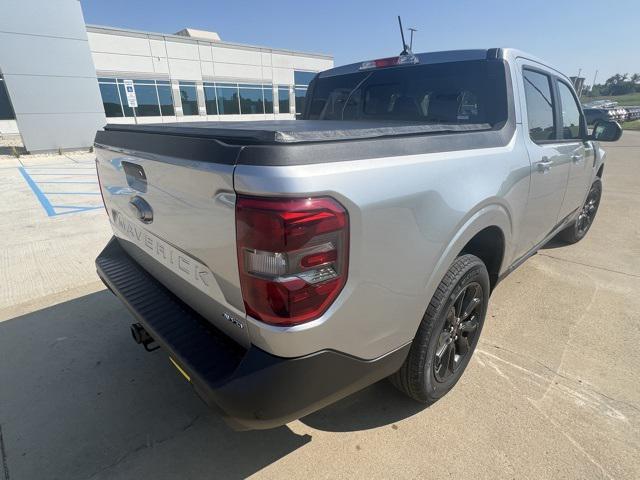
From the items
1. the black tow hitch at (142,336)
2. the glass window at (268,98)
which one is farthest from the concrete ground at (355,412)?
the glass window at (268,98)

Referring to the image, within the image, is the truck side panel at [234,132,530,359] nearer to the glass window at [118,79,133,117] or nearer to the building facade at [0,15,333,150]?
the building facade at [0,15,333,150]

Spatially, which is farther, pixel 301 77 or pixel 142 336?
pixel 301 77

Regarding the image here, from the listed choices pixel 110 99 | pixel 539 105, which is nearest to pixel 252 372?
pixel 539 105

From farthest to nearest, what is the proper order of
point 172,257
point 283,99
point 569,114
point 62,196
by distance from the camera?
point 283,99 < point 62,196 < point 569,114 < point 172,257

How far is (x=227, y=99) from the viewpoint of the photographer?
2516cm

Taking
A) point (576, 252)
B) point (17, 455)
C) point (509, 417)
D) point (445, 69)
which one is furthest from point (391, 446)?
point (576, 252)

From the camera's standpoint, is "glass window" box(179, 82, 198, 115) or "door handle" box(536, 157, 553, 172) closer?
"door handle" box(536, 157, 553, 172)

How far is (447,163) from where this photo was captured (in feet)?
5.64

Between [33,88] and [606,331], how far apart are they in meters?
18.8

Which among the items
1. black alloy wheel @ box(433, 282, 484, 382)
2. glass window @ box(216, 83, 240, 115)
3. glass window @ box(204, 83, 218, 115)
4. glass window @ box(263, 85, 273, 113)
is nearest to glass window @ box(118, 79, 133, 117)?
glass window @ box(204, 83, 218, 115)

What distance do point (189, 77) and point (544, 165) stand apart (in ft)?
79.2

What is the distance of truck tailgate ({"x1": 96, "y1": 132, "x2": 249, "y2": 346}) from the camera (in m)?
1.34

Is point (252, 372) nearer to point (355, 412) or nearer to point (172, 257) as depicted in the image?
point (172, 257)

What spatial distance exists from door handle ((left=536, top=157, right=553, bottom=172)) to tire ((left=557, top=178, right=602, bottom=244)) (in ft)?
7.52
